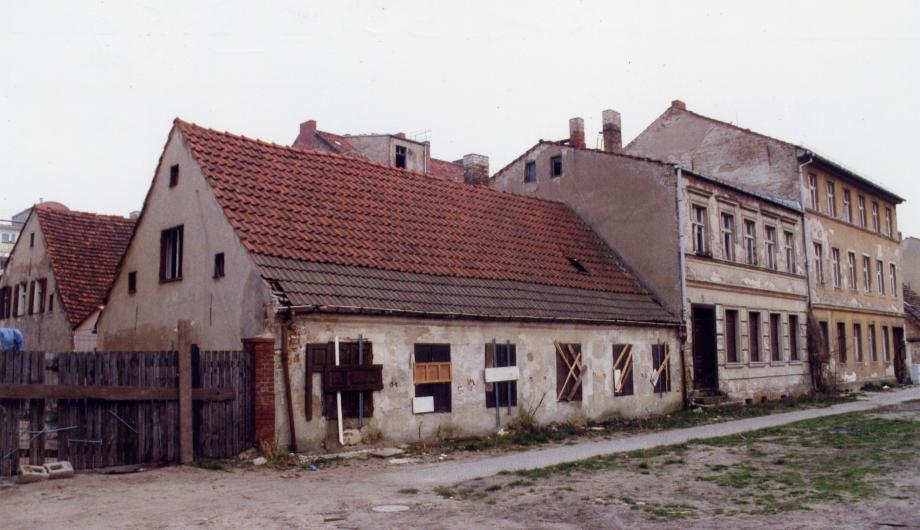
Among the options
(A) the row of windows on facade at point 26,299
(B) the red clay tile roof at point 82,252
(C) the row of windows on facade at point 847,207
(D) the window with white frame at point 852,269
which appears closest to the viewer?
(B) the red clay tile roof at point 82,252

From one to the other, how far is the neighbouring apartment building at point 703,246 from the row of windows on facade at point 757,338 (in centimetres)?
4

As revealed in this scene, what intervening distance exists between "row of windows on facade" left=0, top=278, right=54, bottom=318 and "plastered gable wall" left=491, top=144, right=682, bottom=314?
54.5 feet

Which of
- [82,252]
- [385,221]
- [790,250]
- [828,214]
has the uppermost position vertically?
[828,214]

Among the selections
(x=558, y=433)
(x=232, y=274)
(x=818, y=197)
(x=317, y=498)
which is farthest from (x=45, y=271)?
(x=818, y=197)

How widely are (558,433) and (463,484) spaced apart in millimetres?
6845

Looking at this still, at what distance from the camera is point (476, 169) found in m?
28.4

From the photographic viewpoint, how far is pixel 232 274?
50.1 ft

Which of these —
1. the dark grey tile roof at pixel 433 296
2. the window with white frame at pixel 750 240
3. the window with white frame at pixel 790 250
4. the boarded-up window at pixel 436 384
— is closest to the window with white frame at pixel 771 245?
the window with white frame at pixel 750 240

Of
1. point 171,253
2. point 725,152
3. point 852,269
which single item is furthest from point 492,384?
point 852,269

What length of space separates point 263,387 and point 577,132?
17500mm

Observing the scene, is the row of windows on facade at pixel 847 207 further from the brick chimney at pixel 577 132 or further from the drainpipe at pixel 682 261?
the drainpipe at pixel 682 261

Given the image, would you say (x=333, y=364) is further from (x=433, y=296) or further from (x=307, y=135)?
(x=307, y=135)

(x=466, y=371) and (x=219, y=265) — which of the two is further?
(x=466, y=371)

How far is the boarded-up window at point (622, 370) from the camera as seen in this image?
20781mm
